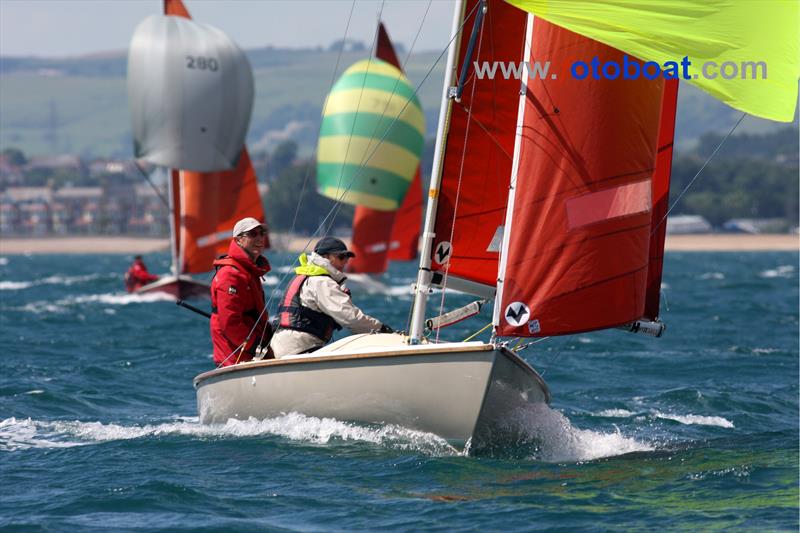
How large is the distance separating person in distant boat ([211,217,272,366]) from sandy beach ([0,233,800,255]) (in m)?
95.4

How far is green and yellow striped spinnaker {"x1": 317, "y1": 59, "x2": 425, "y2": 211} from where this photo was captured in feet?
103

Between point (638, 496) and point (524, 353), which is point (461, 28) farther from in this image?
point (524, 353)

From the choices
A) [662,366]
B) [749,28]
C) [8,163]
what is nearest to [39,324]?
[662,366]

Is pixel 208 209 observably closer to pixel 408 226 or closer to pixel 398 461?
pixel 408 226

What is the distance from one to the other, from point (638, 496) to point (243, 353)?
10.9ft

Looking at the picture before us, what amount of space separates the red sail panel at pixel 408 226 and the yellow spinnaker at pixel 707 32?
27.3m

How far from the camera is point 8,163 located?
196m

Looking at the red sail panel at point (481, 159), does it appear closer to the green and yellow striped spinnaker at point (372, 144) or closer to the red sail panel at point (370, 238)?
the green and yellow striped spinnaker at point (372, 144)

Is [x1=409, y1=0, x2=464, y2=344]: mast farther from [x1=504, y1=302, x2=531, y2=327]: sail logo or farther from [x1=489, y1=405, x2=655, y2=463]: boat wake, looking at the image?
[x1=489, y1=405, x2=655, y2=463]: boat wake

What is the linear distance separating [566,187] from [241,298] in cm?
255

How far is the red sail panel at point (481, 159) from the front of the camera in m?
9.27

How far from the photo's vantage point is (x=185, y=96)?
28641 millimetres

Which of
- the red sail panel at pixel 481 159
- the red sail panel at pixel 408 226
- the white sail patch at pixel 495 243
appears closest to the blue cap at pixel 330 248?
the red sail panel at pixel 481 159

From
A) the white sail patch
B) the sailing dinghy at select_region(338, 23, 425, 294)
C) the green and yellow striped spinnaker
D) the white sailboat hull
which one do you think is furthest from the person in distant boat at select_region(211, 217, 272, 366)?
the sailing dinghy at select_region(338, 23, 425, 294)
